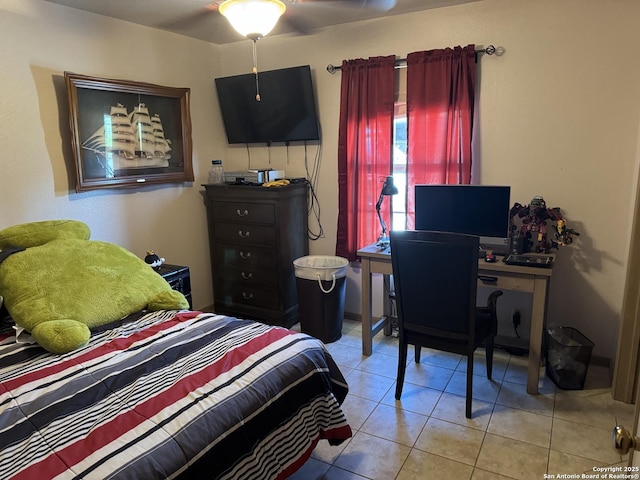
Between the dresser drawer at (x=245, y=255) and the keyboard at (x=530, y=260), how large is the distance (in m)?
1.73

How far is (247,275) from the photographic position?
3756 millimetres

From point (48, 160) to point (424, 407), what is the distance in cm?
274

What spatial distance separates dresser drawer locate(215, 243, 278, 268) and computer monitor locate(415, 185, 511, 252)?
1.19 meters

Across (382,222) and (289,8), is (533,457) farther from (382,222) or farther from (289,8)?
(289,8)

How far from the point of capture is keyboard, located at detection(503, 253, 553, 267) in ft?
8.41

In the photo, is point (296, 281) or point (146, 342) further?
point (296, 281)

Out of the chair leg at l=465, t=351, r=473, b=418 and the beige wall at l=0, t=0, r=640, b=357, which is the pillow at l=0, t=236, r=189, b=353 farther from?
the chair leg at l=465, t=351, r=473, b=418

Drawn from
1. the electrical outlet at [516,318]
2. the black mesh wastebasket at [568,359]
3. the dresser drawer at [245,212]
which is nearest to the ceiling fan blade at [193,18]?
the dresser drawer at [245,212]

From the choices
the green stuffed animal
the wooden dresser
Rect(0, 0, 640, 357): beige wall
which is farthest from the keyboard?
the green stuffed animal

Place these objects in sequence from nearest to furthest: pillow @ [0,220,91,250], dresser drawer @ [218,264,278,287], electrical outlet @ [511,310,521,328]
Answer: pillow @ [0,220,91,250]
electrical outlet @ [511,310,521,328]
dresser drawer @ [218,264,278,287]

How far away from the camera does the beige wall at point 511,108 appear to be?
2.65 meters

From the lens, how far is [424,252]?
2.36m

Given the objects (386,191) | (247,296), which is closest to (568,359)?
(386,191)

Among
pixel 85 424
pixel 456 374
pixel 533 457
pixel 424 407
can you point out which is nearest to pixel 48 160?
pixel 85 424
